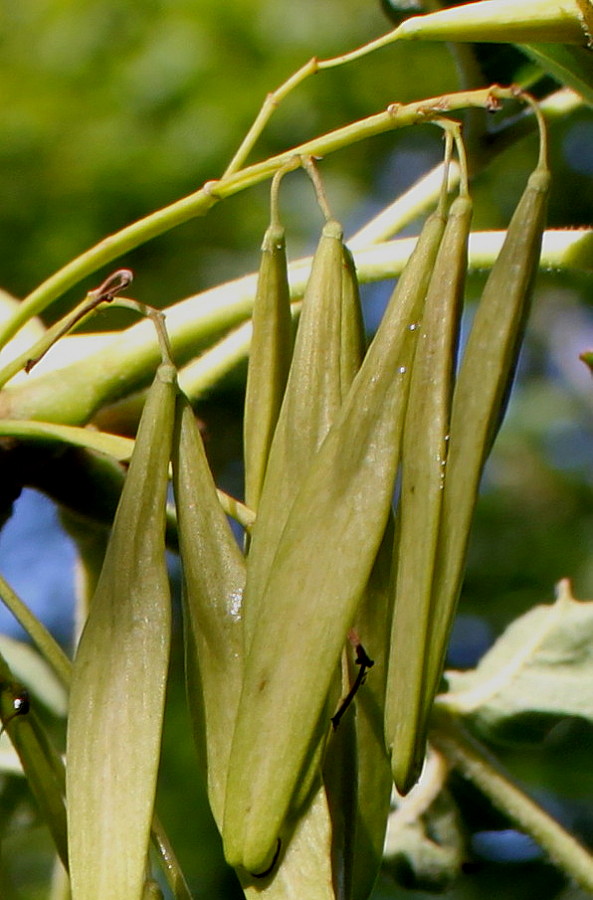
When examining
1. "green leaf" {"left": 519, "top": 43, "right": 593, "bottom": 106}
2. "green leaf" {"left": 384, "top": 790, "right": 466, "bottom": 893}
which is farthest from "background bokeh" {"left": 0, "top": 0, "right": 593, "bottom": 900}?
"green leaf" {"left": 519, "top": 43, "right": 593, "bottom": 106}

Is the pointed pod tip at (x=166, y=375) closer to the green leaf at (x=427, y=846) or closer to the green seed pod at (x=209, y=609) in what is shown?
the green seed pod at (x=209, y=609)

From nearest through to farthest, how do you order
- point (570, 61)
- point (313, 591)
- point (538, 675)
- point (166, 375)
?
point (313, 591) < point (166, 375) < point (570, 61) < point (538, 675)

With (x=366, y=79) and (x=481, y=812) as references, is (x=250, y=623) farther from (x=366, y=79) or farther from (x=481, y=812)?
(x=366, y=79)

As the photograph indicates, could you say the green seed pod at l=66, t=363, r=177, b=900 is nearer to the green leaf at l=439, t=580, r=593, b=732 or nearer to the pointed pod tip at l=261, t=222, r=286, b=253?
the pointed pod tip at l=261, t=222, r=286, b=253

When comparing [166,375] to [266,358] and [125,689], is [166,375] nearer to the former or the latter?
[266,358]

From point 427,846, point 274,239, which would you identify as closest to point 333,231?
point 274,239

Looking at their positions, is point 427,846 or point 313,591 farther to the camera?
point 427,846

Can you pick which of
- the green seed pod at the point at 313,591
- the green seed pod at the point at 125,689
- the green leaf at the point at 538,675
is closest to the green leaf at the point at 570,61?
the green seed pod at the point at 313,591
